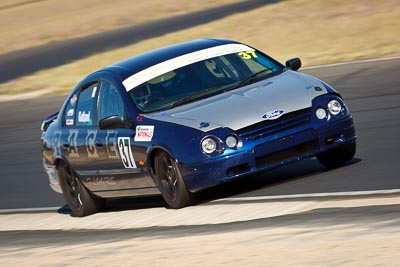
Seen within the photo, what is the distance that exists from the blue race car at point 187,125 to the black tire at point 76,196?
0.01 m

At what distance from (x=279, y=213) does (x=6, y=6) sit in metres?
35.4

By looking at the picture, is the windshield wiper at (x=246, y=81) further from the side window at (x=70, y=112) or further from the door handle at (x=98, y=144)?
the side window at (x=70, y=112)

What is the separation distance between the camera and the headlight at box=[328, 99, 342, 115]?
393 inches

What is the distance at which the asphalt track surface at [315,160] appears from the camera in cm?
1009

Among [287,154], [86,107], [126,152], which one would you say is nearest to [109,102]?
[86,107]

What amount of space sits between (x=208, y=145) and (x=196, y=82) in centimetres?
108

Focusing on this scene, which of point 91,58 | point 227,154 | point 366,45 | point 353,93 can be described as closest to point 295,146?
point 227,154

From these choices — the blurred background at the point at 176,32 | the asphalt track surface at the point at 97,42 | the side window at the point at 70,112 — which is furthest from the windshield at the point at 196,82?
the asphalt track surface at the point at 97,42

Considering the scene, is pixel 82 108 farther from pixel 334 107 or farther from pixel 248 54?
pixel 334 107

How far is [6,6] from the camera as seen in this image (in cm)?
4300

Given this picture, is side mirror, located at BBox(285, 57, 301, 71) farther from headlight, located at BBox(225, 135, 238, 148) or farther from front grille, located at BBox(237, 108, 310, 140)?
headlight, located at BBox(225, 135, 238, 148)

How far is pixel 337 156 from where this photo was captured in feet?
34.8

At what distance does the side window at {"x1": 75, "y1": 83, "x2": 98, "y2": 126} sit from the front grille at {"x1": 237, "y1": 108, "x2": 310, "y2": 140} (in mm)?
1893

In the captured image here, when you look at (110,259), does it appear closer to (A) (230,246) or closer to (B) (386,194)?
(A) (230,246)
